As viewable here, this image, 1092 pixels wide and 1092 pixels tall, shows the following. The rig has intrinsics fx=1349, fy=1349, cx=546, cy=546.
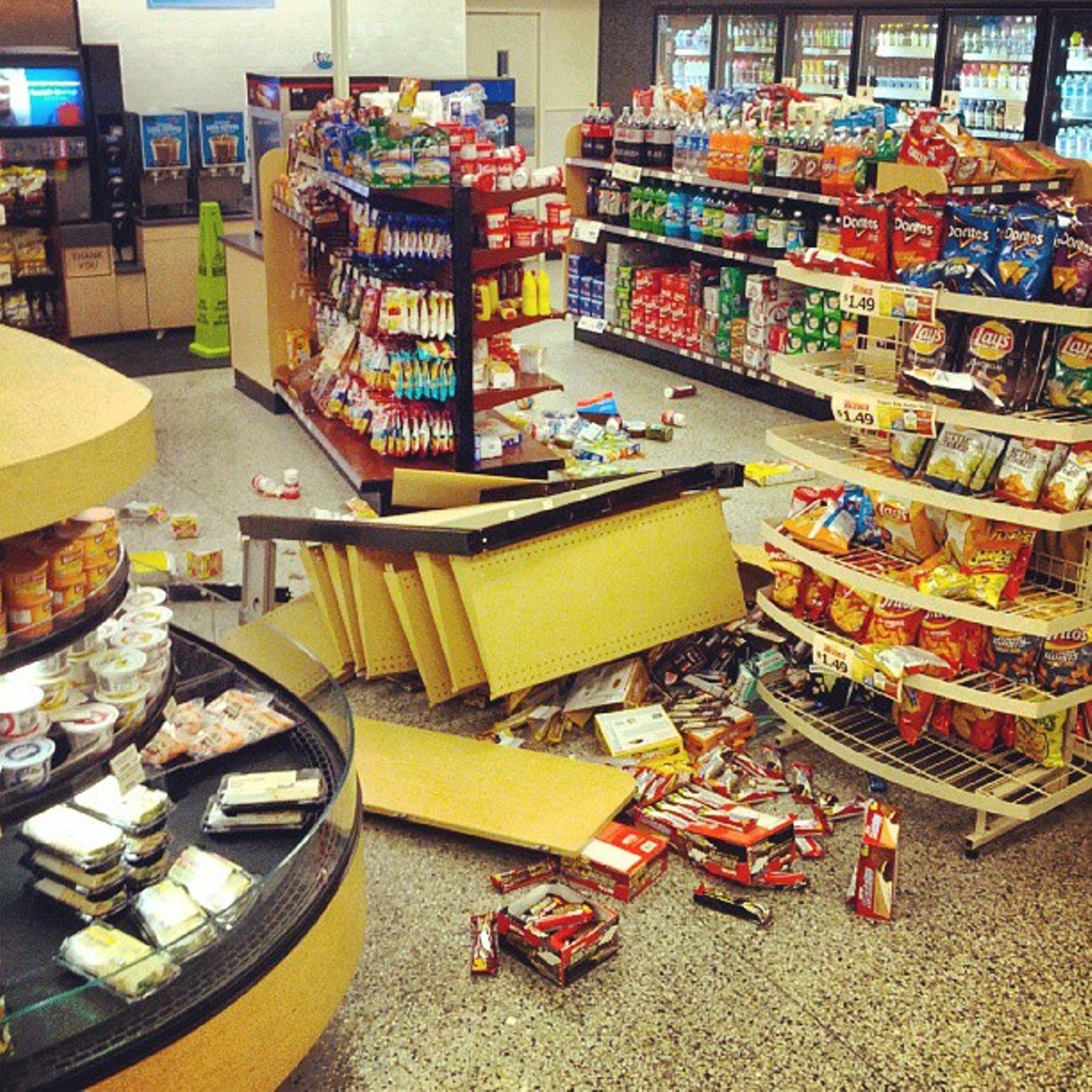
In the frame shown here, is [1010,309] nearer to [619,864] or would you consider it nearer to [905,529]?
[905,529]

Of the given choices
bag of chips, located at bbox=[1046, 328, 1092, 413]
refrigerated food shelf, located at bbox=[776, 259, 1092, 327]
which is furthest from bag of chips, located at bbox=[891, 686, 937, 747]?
refrigerated food shelf, located at bbox=[776, 259, 1092, 327]

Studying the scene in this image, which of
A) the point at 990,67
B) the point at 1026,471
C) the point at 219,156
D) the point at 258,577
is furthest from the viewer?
the point at 219,156

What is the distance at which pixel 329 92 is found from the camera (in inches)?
324

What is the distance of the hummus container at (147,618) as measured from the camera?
291 centimetres

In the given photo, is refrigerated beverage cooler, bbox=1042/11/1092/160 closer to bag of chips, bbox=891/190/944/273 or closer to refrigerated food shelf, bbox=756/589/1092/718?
bag of chips, bbox=891/190/944/273

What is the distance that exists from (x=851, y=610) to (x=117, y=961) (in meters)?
2.55

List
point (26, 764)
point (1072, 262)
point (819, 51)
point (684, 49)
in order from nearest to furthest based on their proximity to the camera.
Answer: point (26, 764) → point (1072, 262) → point (819, 51) → point (684, 49)

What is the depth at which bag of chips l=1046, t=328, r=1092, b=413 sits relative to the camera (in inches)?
148

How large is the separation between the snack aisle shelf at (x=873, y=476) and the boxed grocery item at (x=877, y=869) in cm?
91

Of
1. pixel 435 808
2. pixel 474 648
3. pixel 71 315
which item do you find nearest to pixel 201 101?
pixel 71 315

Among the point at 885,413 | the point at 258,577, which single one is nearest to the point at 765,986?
the point at 885,413

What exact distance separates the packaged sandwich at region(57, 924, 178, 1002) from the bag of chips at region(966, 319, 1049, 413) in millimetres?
2688

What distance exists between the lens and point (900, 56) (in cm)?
1077

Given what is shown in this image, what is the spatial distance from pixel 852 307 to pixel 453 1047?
2319 millimetres
